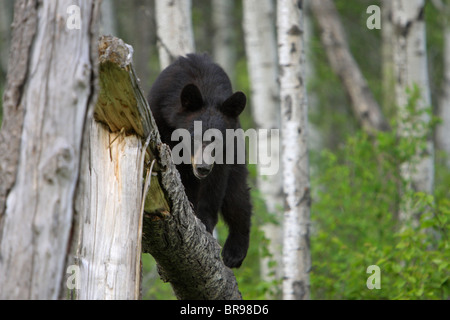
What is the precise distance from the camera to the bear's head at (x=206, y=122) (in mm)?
4496

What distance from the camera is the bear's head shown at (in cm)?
450

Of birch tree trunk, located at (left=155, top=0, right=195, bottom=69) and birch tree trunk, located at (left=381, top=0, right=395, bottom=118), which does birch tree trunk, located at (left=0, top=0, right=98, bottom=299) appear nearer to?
birch tree trunk, located at (left=155, top=0, right=195, bottom=69)

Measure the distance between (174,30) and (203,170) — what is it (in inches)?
105

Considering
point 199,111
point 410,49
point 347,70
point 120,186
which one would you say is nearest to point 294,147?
point 199,111

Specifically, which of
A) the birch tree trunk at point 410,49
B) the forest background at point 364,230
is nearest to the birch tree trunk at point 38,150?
the forest background at point 364,230

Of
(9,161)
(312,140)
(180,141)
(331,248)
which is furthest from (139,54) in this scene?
(9,161)

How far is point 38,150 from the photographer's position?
2.15 metres

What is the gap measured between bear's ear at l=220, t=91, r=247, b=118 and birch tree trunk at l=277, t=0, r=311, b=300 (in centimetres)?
128

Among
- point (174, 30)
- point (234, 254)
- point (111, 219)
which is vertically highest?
point (174, 30)

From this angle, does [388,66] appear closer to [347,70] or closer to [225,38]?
[347,70]

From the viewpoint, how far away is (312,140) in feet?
44.0

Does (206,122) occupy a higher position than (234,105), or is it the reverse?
(234,105)

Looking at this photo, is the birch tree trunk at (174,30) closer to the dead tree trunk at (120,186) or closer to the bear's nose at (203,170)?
the bear's nose at (203,170)

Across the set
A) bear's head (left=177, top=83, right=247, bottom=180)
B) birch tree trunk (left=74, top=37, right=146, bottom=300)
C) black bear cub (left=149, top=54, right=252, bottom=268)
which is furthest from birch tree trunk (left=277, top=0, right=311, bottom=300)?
birch tree trunk (left=74, top=37, right=146, bottom=300)
